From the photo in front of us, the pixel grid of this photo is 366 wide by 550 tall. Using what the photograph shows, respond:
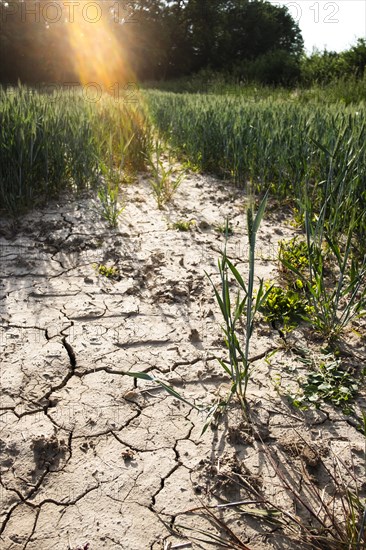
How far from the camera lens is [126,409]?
1.91 metres

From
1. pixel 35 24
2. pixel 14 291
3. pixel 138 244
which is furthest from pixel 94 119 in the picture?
pixel 35 24

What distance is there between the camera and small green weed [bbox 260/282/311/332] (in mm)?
2486

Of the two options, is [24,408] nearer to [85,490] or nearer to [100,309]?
[85,490]

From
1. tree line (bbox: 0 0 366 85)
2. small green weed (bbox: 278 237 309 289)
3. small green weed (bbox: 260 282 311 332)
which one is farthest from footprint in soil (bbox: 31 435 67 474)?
tree line (bbox: 0 0 366 85)

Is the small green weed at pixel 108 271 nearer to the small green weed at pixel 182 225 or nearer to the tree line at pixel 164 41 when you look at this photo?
the small green weed at pixel 182 225

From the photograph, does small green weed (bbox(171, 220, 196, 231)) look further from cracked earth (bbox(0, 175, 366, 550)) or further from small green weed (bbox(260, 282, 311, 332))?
small green weed (bbox(260, 282, 311, 332))

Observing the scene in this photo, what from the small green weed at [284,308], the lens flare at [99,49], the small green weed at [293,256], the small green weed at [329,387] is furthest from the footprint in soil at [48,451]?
→ the lens flare at [99,49]

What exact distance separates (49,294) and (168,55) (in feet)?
107

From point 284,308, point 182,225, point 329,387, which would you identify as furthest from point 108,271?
point 329,387

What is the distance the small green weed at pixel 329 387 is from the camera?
1929 mm

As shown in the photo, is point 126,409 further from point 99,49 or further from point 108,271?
point 99,49

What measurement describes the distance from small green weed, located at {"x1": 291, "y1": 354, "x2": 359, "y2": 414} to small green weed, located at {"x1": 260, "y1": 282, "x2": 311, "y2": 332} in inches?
15.1

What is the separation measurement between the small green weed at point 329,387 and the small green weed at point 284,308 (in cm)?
38

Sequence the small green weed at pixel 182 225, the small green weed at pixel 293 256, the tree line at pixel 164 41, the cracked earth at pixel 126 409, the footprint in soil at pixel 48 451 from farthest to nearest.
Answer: the tree line at pixel 164 41 → the small green weed at pixel 182 225 → the small green weed at pixel 293 256 → the footprint in soil at pixel 48 451 → the cracked earth at pixel 126 409
